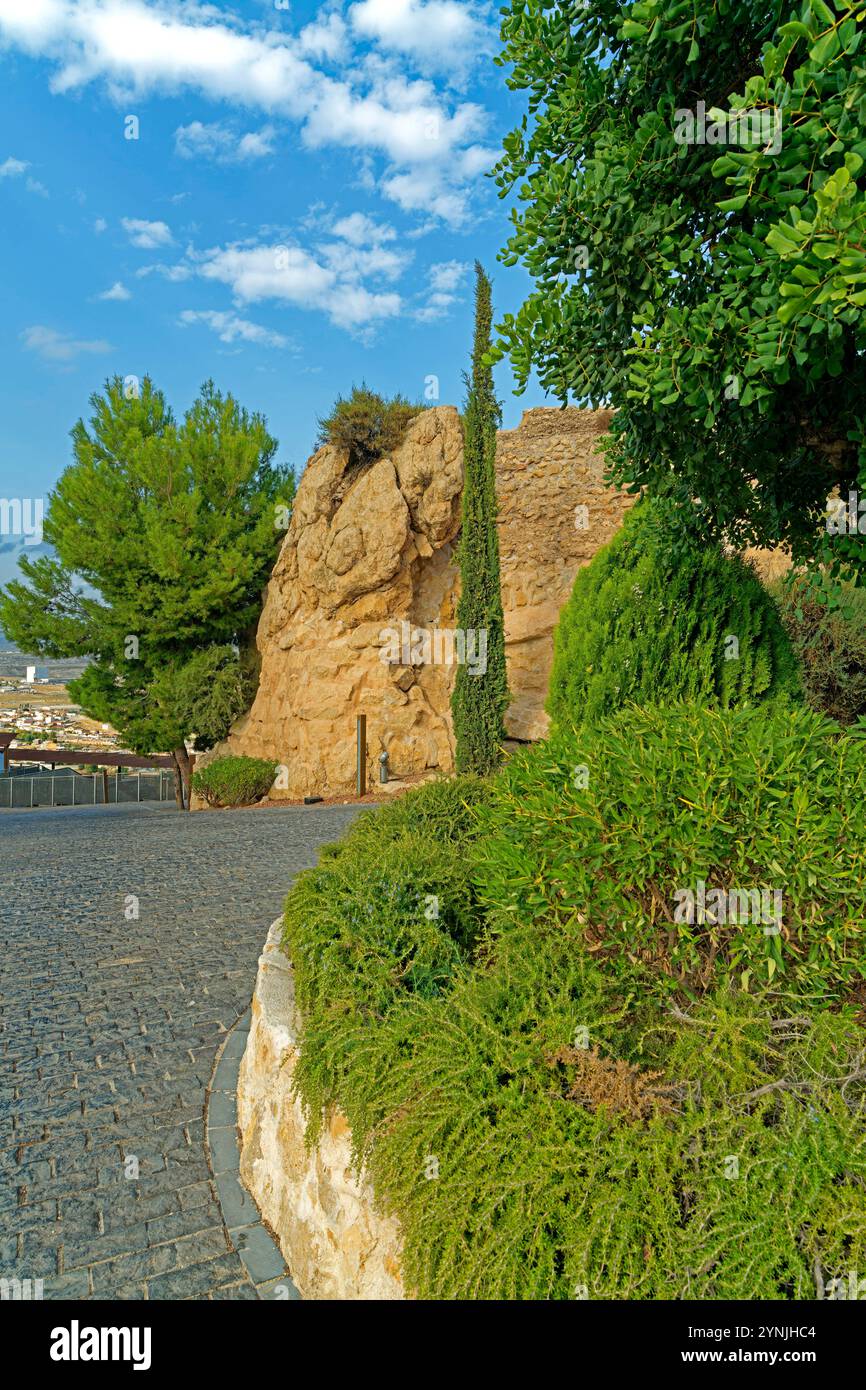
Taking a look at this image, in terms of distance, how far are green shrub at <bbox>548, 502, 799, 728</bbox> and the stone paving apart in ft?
10.9

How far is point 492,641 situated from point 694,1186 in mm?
13024

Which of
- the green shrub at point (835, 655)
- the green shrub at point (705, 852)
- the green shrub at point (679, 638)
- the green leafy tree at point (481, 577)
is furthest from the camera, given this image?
the green leafy tree at point (481, 577)

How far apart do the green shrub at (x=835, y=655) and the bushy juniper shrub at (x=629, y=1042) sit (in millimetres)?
8961

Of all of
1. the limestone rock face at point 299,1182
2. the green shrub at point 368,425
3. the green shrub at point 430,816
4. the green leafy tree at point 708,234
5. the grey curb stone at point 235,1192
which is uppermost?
the green shrub at point 368,425

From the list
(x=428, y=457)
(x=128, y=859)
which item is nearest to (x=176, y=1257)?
(x=128, y=859)

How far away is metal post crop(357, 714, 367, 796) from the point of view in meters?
16.3

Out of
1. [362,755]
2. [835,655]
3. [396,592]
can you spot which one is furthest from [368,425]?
[835,655]

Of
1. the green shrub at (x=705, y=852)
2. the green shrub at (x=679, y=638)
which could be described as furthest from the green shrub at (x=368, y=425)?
the green shrub at (x=705, y=852)

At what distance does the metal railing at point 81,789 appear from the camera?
81.7ft

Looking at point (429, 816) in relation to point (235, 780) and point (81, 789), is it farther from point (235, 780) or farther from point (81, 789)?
point (81, 789)

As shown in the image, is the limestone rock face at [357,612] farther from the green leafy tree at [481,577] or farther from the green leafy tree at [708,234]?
the green leafy tree at [708,234]

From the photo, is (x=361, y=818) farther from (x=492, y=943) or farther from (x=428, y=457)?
(x=428, y=457)

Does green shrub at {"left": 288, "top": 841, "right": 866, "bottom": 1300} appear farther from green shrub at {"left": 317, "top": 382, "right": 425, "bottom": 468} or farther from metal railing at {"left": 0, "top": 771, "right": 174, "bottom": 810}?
metal railing at {"left": 0, "top": 771, "right": 174, "bottom": 810}

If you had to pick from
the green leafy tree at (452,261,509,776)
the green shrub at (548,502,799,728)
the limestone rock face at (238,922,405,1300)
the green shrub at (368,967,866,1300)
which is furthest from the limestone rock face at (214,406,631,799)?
the green shrub at (368,967,866,1300)
